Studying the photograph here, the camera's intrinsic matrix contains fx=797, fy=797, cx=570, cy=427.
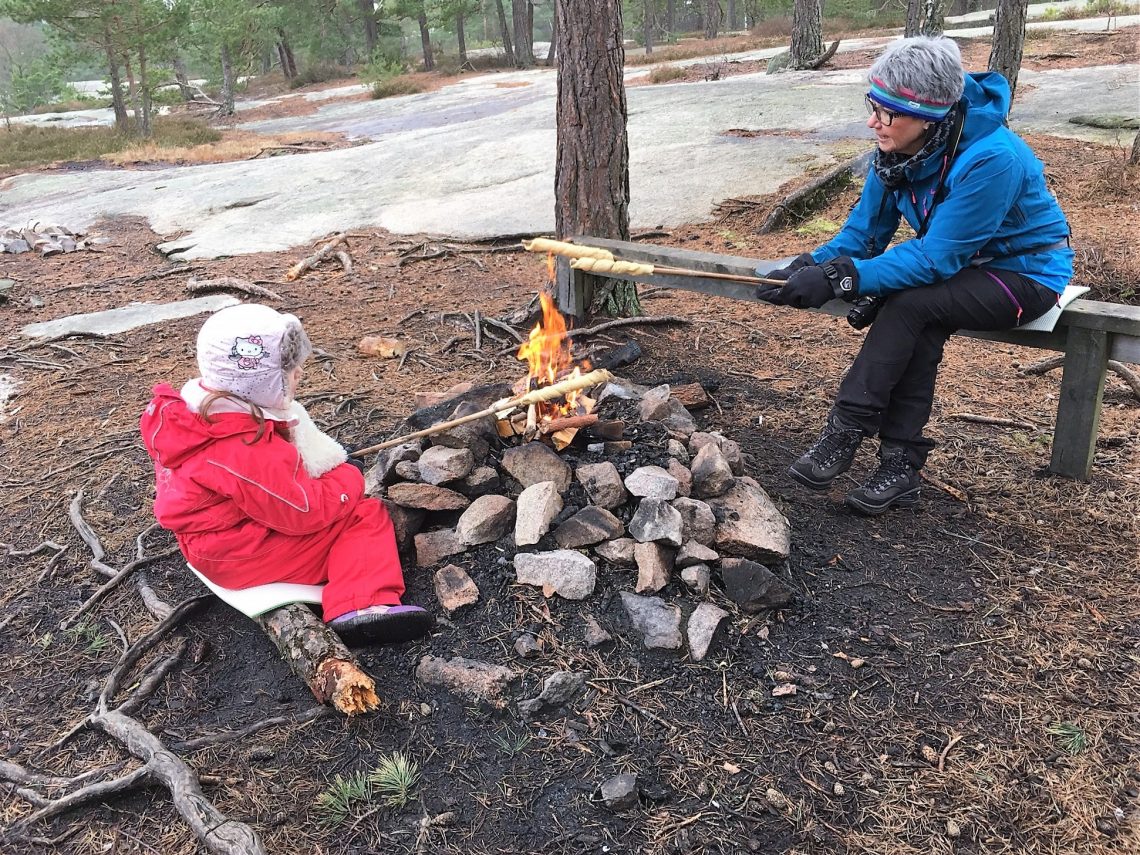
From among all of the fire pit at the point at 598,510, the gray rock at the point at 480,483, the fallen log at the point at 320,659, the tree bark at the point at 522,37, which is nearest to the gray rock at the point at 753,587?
the fire pit at the point at 598,510

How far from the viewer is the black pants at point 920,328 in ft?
9.92

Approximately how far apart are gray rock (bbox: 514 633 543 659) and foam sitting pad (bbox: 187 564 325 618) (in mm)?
779

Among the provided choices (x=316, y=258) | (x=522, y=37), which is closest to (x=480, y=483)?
(x=316, y=258)

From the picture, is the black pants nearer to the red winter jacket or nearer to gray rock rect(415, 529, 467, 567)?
gray rock rect(415, 529, 467, 567)

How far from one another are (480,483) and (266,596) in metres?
0.91

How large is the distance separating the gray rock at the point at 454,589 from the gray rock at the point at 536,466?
481 millimetres

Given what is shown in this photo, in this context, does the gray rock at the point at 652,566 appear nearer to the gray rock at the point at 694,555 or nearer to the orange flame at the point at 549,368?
the gray rock at the point at 694,555

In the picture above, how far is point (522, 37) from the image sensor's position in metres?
33.3

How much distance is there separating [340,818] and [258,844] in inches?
8.5

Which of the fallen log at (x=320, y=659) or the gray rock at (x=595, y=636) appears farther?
the gray rock at (x=595, y=636)

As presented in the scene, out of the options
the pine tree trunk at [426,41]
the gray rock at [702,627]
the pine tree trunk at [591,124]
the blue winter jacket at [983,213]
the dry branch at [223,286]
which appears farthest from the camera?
the pine tree trunk at [426,41]

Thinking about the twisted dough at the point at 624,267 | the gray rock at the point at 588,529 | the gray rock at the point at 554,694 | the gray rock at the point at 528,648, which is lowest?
the gray rock at the point at 554,694

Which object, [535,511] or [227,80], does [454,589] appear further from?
[227,80]

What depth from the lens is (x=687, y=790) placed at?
222 centimetres
